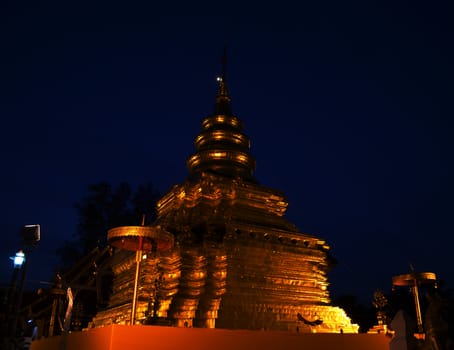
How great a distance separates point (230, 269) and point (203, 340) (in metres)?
4.55

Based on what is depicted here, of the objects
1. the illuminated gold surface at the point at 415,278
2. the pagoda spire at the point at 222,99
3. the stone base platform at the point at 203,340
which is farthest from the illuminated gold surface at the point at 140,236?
the pagoda spire at the point at 222,99

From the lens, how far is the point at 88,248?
1077 inches

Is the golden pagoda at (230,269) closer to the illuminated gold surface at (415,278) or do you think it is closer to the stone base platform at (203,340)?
the stone base platform at (203,340)

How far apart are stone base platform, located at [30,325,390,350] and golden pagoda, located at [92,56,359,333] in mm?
1975

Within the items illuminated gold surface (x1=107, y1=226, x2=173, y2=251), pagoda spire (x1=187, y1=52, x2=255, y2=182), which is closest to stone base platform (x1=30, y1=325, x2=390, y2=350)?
illuminated gold surface (x1=107, y1=226, x2=173, y2=251)

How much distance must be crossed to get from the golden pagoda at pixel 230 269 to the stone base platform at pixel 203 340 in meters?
1.98

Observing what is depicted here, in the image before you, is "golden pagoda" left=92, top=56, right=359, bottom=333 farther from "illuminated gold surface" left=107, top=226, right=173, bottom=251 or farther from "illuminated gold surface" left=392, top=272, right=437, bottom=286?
"illuminated gold surface" left=392, top=272, right=437, bottom=286

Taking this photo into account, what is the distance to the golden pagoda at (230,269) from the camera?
12859 millimetres

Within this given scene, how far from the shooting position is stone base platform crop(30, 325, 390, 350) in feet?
28.2

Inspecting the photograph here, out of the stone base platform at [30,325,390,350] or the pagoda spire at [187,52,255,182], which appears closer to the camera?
the stone base platform at [30,325,390,350]

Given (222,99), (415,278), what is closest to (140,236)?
(415,278)

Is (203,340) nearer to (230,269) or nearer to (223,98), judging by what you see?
(230,269)

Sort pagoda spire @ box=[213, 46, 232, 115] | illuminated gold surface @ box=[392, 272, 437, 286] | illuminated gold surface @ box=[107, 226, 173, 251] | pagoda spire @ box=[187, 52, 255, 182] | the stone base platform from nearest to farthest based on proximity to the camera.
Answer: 1. the stone base platform
2. illuminated gold surface @ box=[107, 226, 173, 251]
3. illuminated gold surface @ box=[392, 272, 437, 286]
4. pagoda spire @ box=[187, 52, 255, 182]
5. pagoda spire @ box=[213, 46, 232, 115]

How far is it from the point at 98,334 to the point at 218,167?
10.6m
